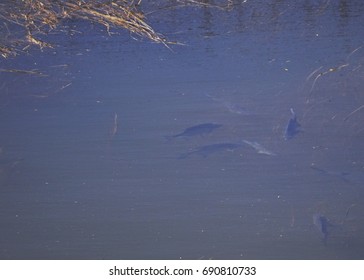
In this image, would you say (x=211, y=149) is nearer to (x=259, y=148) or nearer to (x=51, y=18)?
(x=259, y=148)

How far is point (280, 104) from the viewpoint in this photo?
234 centimetres

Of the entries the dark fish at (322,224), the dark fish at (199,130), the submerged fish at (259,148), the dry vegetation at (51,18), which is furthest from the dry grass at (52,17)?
the dark fish at (322,224)

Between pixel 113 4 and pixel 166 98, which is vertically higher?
pixel 113 4

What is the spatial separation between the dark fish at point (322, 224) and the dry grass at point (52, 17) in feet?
2.79

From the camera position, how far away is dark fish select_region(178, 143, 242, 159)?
2285mm

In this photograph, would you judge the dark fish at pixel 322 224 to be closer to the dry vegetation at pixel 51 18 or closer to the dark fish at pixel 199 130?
the dark fish at pixel 199 130

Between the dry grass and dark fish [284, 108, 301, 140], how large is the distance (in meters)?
0.56

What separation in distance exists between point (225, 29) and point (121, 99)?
46cm

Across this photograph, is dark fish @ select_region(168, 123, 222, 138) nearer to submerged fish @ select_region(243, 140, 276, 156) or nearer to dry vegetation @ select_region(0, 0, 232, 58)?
submerged fish @ select_region(243, 140, 276, 156)

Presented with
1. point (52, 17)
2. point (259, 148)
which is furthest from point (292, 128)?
point (52, 17)

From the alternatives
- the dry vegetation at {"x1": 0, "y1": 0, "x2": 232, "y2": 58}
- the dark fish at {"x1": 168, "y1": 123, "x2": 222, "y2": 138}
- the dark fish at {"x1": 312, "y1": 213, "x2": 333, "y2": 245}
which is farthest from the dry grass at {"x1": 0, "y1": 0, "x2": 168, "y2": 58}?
the dark fish at {"x1": 312, "y1": 213, "x2": 333, "y2": 245}

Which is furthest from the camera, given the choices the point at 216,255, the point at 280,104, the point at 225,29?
the point at 225,29
